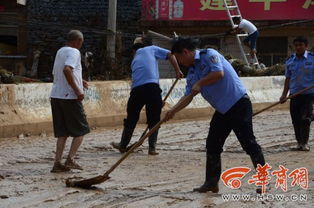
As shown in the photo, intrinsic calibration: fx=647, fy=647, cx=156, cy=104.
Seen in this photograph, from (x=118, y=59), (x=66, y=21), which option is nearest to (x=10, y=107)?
(x=118, y=59)

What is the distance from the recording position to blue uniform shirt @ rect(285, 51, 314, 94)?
923cm

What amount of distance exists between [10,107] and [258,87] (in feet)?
23.2

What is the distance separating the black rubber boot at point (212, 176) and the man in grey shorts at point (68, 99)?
1.85m

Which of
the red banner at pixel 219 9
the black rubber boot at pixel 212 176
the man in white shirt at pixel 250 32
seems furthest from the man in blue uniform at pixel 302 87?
the red banner at pixel 219 9

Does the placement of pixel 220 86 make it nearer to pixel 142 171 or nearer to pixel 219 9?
pixel 142 171

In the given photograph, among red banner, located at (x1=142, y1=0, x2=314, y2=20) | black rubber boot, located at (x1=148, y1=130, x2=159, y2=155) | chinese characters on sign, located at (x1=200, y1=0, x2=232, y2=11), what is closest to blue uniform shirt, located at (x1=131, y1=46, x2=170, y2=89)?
black rubber boot, located at (x1=148, y1=130, x2=159, y2=155)

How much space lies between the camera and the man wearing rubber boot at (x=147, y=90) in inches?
356

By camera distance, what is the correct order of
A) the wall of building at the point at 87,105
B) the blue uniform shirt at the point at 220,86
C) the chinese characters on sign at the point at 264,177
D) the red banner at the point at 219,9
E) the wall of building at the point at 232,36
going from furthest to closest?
the wall of building at the point at 232,36 < the red banner at the point at 219,9 < the wall of building at the point at 87,105 < the chinese characters on sign at the point at 264,177 < the blue uniform shirt at the point at 220,86

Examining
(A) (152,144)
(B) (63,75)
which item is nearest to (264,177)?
(B) (63,75)

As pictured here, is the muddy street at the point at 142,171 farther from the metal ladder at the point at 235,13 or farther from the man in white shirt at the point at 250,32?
the metal ladder at the point at 235,13

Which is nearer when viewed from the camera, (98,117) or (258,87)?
(98,117)

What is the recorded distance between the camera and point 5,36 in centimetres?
2391

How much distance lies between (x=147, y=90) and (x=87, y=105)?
3293 millimetres

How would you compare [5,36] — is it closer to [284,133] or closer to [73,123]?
[284,133]
